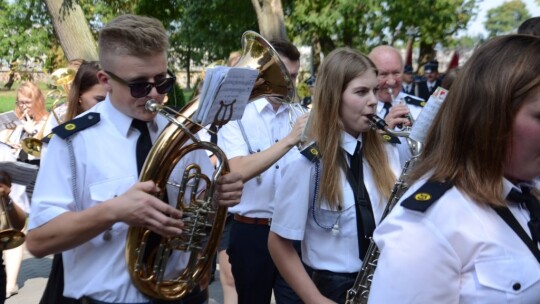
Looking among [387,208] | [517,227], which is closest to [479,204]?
[517,227]

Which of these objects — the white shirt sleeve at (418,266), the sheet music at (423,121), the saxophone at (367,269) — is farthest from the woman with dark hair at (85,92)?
the white shirt sleeve at (418,266)

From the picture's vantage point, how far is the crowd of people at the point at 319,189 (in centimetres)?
167

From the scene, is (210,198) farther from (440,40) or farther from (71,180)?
(440,40)

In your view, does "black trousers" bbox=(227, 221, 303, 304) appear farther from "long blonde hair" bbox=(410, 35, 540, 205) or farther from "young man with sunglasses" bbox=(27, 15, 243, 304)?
"long blonde hair" bbox=(410, 35, 540, 205)

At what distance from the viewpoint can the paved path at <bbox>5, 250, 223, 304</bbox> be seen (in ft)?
21.2

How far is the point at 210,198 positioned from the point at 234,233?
170 cm

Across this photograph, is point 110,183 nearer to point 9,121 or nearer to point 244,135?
point 244,135

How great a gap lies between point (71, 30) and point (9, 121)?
5571 mm

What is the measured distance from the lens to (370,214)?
305cm

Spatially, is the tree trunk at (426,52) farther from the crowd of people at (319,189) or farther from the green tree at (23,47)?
the crowd of people at (319,189)

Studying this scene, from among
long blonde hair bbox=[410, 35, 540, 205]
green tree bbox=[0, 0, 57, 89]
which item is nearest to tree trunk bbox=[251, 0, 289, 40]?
long blonde hair bbox=[410, 35, 540, 205]

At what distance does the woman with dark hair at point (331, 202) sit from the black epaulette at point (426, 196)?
4.26 feet

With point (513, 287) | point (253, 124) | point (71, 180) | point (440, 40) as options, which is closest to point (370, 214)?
point (71, 180)

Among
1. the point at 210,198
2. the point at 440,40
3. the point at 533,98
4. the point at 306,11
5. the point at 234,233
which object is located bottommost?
the point at 440,40
